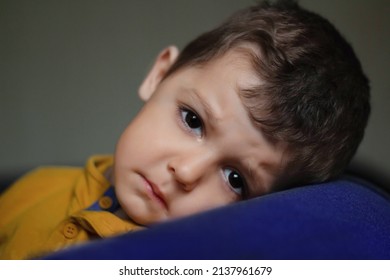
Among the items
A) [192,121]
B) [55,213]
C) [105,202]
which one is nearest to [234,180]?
[192,121]

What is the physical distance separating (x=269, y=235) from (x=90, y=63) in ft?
4.00

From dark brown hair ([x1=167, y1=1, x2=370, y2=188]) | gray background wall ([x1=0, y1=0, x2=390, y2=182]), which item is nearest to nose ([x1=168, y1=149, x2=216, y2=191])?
dark brown hair ([x1=167, y1=1, x2=370, y2=188])

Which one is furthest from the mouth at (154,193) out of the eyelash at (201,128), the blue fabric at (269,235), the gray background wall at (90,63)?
the gray background wall at (90,63)

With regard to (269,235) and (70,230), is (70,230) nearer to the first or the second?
(70,230)

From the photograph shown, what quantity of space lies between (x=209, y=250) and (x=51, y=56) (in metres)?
1.28

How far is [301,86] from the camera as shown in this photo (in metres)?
0.79

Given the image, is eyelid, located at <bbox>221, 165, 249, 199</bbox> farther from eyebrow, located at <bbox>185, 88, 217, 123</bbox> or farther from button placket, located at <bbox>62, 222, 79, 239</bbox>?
button placket, located at <bbox>62, 222, 79, 239</bbox>

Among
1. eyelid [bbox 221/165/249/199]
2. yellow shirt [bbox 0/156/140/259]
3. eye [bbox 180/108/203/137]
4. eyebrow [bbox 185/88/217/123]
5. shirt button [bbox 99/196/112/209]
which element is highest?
eyebrow [bbox 185/88/217/123]

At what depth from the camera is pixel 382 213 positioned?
748 mm

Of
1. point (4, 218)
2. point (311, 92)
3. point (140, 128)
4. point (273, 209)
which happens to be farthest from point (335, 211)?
point (4, 218)

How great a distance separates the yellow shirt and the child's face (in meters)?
0.07

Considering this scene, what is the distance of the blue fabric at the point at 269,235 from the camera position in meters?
0.48

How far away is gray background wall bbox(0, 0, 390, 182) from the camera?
154 centimetres

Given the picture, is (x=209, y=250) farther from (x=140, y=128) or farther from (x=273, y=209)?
(x=140, y=128)
